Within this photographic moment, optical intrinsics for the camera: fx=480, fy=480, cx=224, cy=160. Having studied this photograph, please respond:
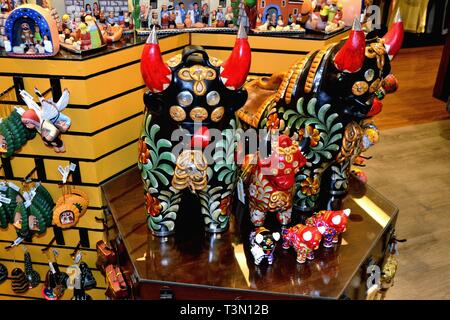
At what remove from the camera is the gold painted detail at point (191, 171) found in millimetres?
1732

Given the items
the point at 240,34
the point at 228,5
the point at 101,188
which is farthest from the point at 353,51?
the point at 101,188

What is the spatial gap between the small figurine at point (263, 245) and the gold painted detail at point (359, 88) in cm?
64

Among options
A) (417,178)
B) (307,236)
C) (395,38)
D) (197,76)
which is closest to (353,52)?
(395,38)

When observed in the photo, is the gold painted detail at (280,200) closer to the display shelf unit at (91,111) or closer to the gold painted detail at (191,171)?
the gold painted detail at (191,171)

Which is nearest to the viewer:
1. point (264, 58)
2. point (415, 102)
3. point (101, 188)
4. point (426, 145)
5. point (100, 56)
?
point (100, 56)

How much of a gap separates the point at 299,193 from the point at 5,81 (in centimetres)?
135

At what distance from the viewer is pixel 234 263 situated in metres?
1.83

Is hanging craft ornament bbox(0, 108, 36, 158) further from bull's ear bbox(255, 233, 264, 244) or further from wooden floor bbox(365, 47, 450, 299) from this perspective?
wooden floor bbox(365, 47, 450, 299)

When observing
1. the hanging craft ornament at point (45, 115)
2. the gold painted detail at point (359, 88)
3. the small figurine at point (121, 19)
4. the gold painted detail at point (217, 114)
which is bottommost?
the hanging craft ornament at point (45, 115)

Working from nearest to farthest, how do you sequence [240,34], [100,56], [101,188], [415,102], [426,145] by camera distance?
[240,34] → [100,56] → [101,188] → [426,145] → [415,102]

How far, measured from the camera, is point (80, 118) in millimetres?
2064

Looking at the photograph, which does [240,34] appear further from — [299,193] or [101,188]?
[101,188]

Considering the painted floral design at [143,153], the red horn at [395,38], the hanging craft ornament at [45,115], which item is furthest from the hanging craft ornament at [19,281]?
the red horn at [395,38]

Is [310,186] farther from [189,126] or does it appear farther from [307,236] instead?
[189,126]
